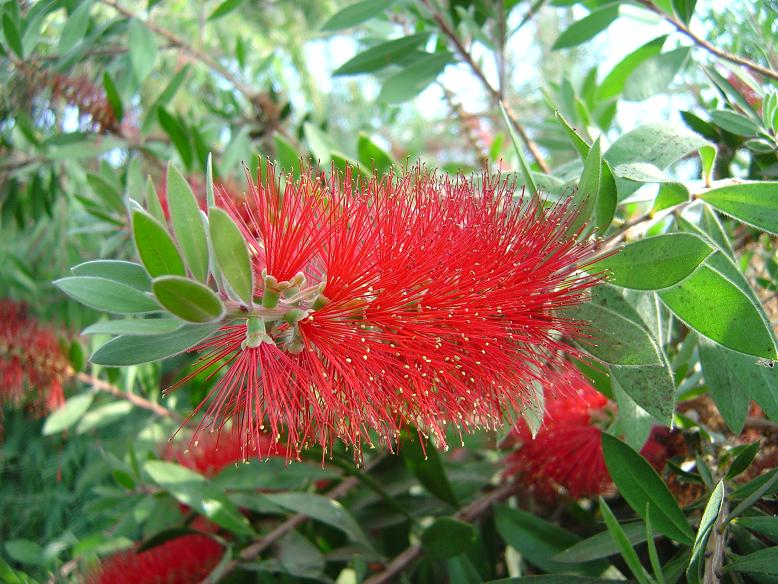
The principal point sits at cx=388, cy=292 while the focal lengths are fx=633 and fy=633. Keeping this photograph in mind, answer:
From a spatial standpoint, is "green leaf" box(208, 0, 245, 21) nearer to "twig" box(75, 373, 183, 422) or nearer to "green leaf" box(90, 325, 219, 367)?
"twig" box(75, 373, 183, 422)

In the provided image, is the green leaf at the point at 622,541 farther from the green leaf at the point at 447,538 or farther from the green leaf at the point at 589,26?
the green leaf at the point at 589,26

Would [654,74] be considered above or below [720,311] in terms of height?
above

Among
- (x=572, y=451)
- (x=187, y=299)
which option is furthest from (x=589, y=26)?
(x=187, y=299)

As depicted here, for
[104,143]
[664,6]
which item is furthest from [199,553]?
[664,6]

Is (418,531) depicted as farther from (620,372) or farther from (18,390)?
(18,390)

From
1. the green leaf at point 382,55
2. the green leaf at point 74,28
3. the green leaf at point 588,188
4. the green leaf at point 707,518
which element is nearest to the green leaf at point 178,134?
the green leaf at point 74,28

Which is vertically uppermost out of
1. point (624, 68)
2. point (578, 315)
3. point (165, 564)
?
point (624, 68)

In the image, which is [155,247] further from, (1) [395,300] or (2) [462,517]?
(2) [462,517]
